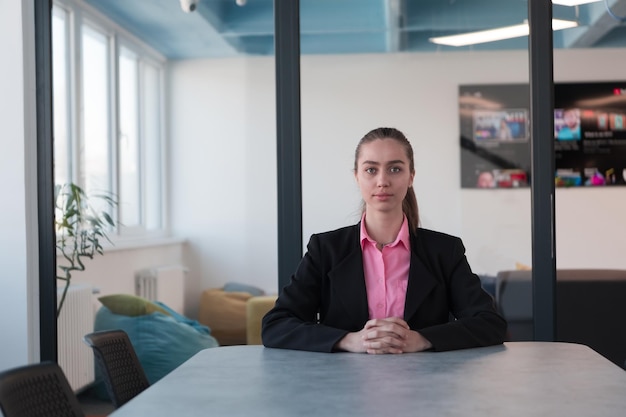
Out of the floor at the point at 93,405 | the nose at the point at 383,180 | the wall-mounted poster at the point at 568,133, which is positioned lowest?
the floor at the point at 93,405

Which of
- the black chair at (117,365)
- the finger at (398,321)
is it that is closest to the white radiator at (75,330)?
the black chair at (117,365)

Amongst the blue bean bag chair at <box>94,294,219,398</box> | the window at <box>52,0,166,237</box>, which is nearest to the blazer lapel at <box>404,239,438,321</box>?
the blue bean bag chair at <box>94,294,219,398</box>

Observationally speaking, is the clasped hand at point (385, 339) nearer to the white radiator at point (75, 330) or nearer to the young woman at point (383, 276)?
the young woman at point (383, 276)

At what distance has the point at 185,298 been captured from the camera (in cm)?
464

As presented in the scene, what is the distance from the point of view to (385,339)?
253cm

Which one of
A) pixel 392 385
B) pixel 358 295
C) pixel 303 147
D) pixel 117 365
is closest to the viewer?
pixel 392 385

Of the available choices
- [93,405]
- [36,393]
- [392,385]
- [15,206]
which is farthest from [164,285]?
[392,385]

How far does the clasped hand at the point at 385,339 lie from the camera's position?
2.54 metres

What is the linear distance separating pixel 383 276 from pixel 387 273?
0.03 metres

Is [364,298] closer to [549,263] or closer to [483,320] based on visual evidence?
[483,320]

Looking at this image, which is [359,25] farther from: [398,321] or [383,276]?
[398,321]

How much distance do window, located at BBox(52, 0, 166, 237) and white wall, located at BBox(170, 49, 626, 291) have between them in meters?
0.14

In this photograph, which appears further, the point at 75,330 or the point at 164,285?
the point at 75,330

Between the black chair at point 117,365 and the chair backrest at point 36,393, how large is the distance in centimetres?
34
